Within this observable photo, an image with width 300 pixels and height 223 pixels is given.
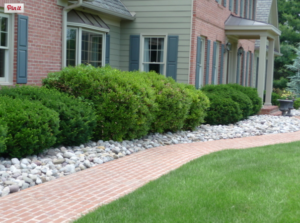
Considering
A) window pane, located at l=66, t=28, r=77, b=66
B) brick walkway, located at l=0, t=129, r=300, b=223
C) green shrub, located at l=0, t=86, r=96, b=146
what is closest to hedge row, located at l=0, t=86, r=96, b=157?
green shrub, located at l=0, t=86, r=96, b=146

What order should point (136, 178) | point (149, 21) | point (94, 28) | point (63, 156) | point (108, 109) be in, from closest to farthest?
point (136, 178) < point (63, 156) < point (108, 109) < point (94, 28) < point (149, 21)

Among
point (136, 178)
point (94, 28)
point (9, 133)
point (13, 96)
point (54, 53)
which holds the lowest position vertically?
point (136, 178)

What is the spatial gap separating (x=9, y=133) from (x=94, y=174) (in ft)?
4.59

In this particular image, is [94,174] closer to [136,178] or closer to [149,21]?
[136,178]

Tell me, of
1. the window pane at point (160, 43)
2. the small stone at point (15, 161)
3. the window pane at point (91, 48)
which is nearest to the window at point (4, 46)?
the window pane at point (91, 48)

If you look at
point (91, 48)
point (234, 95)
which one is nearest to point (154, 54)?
point (91, 48)

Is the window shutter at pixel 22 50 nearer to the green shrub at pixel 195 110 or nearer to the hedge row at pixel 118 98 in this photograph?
the hedge row at pixel 118 98

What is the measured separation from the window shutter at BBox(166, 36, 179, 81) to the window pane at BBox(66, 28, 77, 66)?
3694 millimetres

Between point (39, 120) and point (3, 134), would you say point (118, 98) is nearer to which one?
point (39, 120)

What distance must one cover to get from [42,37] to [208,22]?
738 cm

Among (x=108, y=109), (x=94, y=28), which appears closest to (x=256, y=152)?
(x=108, y=109)

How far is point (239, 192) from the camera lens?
5.17m

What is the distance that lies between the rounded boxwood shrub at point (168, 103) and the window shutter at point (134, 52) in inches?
168

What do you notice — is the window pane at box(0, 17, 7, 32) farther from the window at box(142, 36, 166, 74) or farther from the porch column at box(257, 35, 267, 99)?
the porch column at box(257, 35, 267, 99)
